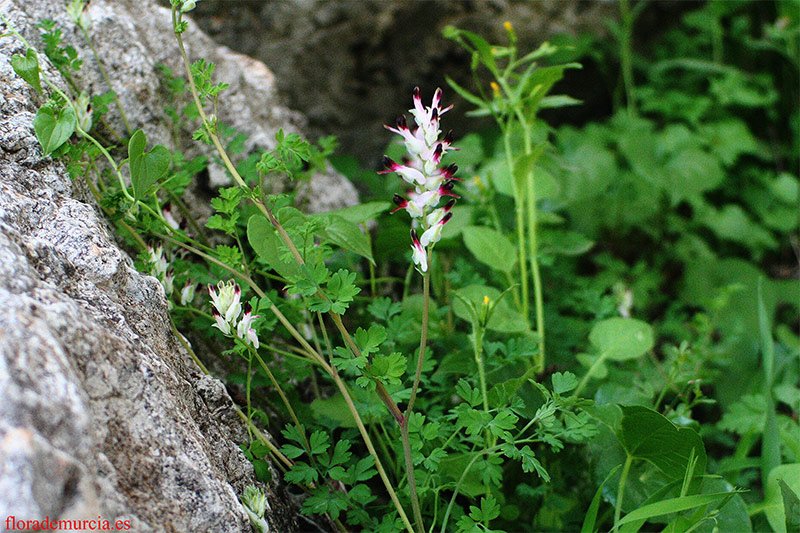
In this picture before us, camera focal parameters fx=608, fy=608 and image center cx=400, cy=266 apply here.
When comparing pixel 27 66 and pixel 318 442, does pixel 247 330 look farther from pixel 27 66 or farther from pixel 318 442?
pixel 27 66

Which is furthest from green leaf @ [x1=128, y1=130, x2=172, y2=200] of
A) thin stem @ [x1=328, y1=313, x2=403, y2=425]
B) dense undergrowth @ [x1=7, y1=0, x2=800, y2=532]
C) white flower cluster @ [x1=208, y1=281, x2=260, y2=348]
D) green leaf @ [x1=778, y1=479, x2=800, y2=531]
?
green leaf @ [x1=778, y1=479, x2=800, y2=531]

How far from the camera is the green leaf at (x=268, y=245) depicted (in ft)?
3.12

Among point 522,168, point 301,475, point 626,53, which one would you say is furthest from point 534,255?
point 626,53

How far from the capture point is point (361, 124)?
8.10 feet

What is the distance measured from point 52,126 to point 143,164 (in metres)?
0.15

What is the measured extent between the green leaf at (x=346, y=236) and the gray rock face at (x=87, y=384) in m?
0.32

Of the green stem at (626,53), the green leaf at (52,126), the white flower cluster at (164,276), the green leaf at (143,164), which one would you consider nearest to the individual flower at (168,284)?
the white flower cluster at (164,276)

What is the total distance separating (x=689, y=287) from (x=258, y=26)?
1.87 meters

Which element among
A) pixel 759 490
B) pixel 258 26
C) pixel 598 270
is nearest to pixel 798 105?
pixel 598 270

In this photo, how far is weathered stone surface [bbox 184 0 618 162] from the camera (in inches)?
89.4

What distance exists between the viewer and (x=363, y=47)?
2391 mm

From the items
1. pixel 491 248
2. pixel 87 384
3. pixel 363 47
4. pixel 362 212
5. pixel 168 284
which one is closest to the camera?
pixel 87 384

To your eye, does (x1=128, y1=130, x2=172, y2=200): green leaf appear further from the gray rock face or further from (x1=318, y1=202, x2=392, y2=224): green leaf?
(x1=318, y1=202, x2=392, y2=224): green leaf

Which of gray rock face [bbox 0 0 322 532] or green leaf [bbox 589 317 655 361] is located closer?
gray rock face [bbox 0 0 322 532]
